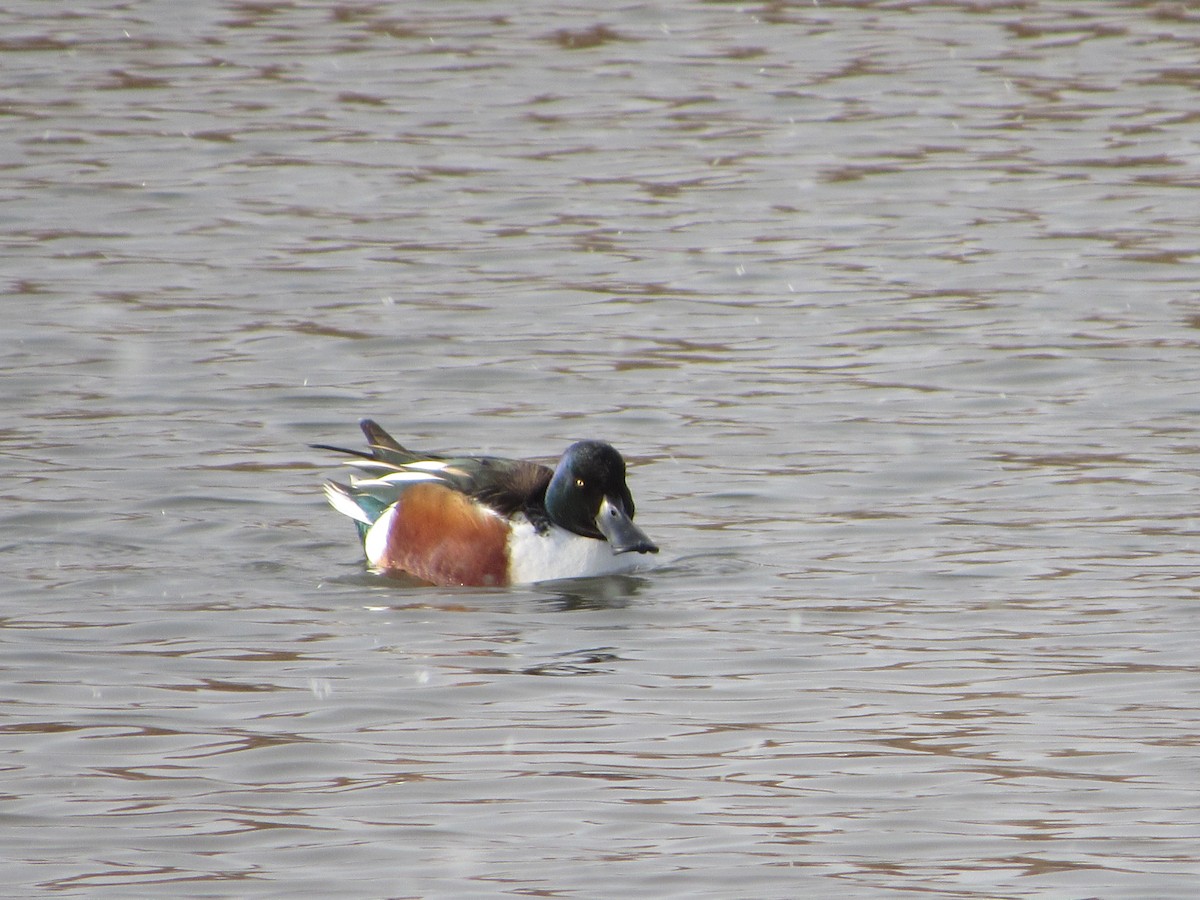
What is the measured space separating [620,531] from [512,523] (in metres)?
0.44

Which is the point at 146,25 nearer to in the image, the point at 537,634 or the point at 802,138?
the point at 802,138

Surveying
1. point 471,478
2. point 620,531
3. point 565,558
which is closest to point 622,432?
point 471,478

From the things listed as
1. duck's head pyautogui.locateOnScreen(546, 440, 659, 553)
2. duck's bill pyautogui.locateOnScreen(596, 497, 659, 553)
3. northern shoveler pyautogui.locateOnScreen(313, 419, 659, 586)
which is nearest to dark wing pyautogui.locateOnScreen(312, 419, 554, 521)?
northern shoveler pyautogui.locateOnScreen(313, 419, 659, 586)

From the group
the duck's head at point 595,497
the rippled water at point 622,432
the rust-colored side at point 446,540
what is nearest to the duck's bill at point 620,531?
the duck's head at point 595,497

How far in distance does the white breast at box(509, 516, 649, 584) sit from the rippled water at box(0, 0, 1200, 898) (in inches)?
3.9

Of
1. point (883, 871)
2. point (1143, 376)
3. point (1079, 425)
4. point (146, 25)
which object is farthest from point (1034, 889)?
point (146, 25)

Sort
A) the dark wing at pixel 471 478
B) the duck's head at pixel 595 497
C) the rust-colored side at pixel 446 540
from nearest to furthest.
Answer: the duck's head at pixel 595 497
the rust-colored side at pixel 446 540
the dark wing at pixel 471 478

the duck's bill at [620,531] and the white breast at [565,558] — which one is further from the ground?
the duck's bill at [620,531]

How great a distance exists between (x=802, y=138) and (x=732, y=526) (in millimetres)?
9350

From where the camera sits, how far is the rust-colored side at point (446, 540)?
917 centimetres

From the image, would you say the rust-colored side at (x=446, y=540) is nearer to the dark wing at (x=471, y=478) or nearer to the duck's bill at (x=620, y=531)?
the dark wing at (x=471, y=478)

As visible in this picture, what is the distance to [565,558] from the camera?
9.22m

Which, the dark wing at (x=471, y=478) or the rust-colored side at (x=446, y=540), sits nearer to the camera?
the rust-colored side at (x=446, y=540)

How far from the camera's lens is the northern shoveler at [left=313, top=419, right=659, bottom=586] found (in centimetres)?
911
